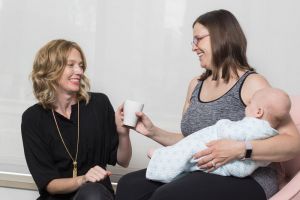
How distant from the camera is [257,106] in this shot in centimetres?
152

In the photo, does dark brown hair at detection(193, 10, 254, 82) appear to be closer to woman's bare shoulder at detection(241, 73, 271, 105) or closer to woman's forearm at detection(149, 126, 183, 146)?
woman's bare shoulder at detection(241, 73, 271, 105)

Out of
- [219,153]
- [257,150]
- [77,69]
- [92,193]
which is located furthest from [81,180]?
[257,150]

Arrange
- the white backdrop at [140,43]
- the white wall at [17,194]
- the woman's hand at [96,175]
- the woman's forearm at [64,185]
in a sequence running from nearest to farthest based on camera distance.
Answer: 1. the woman's hand at [96,175]
2. the woman's forearm at [64,185]
3. the white backdrop at [140,43]
4. the white wall at [17,194]

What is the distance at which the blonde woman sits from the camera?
6.35 ft

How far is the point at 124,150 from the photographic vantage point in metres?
2.05

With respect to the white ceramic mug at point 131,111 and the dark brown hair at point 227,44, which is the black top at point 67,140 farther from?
the dark brown hair at point 227,44

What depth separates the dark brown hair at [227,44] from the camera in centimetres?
175

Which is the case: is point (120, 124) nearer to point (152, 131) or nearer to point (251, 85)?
point (152, 131)

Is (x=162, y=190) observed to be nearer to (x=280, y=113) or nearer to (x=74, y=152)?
(x=280, y=113)

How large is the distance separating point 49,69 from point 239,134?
91cm

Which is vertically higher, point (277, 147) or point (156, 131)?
point (277, 147)

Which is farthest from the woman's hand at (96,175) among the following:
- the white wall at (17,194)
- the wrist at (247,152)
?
the white wall at (17,194)

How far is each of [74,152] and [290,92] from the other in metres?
1.05

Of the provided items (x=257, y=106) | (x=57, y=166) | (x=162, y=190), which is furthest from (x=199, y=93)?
(x=57, y=166)
